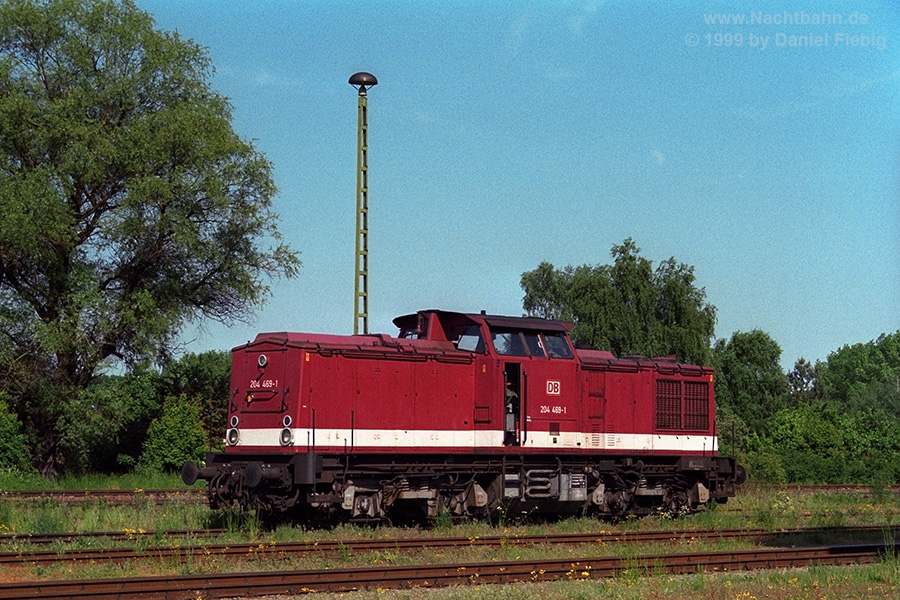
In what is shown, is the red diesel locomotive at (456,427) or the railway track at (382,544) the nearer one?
the railway track at (382,544)

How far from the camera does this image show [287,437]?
17391mm

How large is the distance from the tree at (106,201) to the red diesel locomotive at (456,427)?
11543 mm

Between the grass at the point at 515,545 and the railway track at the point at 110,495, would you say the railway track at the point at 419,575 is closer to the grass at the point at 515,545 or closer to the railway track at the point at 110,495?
the grass at the point at 515,545

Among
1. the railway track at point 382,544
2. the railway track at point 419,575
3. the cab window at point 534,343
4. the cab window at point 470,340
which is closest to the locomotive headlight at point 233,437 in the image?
the railway track at point 382,544

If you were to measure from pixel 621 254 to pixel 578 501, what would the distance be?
115 feet

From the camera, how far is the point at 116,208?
2980cm

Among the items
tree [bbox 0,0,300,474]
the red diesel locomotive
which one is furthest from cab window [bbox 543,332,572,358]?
tree [bbox 0,0,300,474]

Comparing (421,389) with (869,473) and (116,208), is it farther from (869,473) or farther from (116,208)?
(869,473)

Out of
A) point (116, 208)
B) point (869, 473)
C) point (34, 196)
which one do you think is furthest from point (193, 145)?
Result: point (869, 473)

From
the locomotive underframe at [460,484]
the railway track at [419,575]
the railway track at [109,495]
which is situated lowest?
the railway track at [419,575]

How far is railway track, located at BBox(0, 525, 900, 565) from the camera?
13.8m

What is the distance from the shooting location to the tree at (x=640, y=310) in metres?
52.6

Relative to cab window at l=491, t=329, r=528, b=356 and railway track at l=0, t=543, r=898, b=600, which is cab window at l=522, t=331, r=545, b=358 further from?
railway track at l=0, t=543, r=898, b=600

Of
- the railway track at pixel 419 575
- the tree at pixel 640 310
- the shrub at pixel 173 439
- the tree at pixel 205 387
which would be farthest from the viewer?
the tree at pixel 640 310
